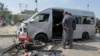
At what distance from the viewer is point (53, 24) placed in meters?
17.8

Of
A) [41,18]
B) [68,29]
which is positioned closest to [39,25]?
[41,18]

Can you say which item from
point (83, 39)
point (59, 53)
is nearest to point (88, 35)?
point (83, 39)

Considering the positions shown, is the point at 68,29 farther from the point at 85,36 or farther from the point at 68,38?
the point at 85,36

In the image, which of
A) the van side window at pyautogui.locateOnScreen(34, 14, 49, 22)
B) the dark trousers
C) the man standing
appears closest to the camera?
the man standing

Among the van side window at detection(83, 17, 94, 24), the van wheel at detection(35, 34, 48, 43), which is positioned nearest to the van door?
the van wheel at detection(35, 34, 48, 43)

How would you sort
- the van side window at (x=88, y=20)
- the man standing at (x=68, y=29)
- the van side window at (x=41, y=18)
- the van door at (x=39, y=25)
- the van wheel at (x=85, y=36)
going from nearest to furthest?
the man standing at (x=68, y=29)
the van door at (x=39, y=25)
the van side window at (x=41, y=18)
the van wheel at (x=85, y=36)
the van side window at (x=88, y=20)

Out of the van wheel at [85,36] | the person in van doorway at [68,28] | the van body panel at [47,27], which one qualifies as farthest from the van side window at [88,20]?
the person in van doorway at [68,28]

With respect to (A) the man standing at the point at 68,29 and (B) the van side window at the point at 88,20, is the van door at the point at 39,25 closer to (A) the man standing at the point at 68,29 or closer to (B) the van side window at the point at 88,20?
(A) the man standing at the point at 68,29

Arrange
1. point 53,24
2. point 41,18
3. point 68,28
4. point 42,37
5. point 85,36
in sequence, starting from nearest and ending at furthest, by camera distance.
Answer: point 68,28 < point 42,37 < point 41,18 < point 53,24 < point 85,36

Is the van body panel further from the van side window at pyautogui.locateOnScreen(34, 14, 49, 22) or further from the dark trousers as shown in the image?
the dark trousers

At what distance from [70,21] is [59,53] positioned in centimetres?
285

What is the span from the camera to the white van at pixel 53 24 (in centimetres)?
1582

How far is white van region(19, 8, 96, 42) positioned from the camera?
1582 centimetres

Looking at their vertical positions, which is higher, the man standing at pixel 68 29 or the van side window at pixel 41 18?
the van side window at pixel 41 18
